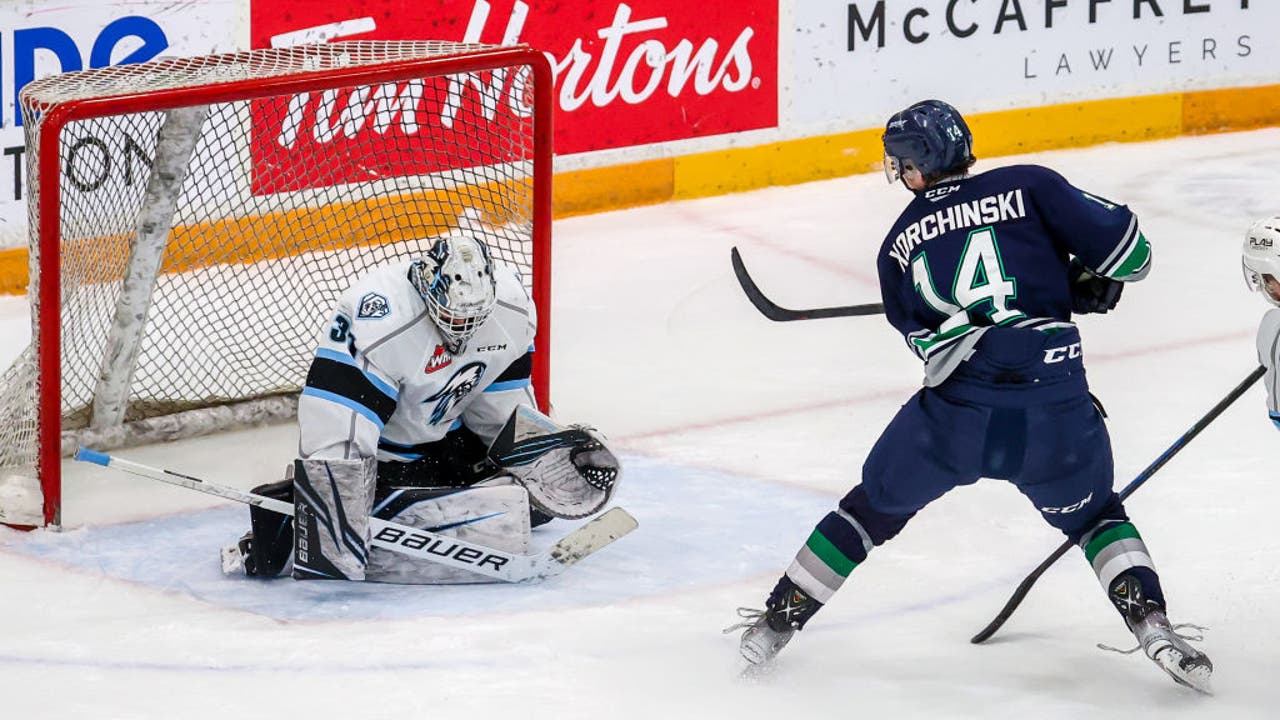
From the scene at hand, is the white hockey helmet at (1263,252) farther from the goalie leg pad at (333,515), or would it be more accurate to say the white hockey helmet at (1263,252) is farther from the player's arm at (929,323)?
the goalie leg pad at (333,515)

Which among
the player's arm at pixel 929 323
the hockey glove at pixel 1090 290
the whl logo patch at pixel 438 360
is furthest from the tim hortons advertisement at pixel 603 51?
the hockey glove at pixel 1090 290

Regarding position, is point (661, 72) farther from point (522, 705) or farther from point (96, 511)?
point (522, 705)

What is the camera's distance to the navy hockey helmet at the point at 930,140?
125 inches

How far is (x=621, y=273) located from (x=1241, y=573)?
2.66 m

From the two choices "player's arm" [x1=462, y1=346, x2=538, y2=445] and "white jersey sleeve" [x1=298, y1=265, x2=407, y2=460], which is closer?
"white jersey sleeve" [x1=298, y1=265, x2=407, y2=460]

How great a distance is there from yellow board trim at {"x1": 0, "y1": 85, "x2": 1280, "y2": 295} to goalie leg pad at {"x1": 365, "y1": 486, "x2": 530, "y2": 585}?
1.09 meters

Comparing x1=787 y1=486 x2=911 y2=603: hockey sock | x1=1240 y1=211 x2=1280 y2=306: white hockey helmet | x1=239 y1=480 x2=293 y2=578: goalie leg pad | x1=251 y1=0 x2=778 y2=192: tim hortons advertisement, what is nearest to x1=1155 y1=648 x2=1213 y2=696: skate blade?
x1=787 y1=486 x2=911 y2=603: hockey sock

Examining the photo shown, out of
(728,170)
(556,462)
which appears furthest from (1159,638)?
(728,170)

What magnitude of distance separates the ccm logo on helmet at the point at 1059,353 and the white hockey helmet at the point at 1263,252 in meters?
0.27

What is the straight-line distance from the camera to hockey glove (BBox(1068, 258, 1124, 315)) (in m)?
3.25

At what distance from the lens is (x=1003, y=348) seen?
10.4 feet

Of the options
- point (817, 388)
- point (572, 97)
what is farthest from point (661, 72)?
point (817, 388)

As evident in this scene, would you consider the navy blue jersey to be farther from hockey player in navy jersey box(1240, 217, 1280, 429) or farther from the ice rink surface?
the ice rink surface

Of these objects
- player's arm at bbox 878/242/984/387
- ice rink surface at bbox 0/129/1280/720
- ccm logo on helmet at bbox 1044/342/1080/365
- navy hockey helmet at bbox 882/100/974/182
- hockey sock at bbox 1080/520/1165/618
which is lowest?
ice rink surface at bbox 0/129/1280/720
